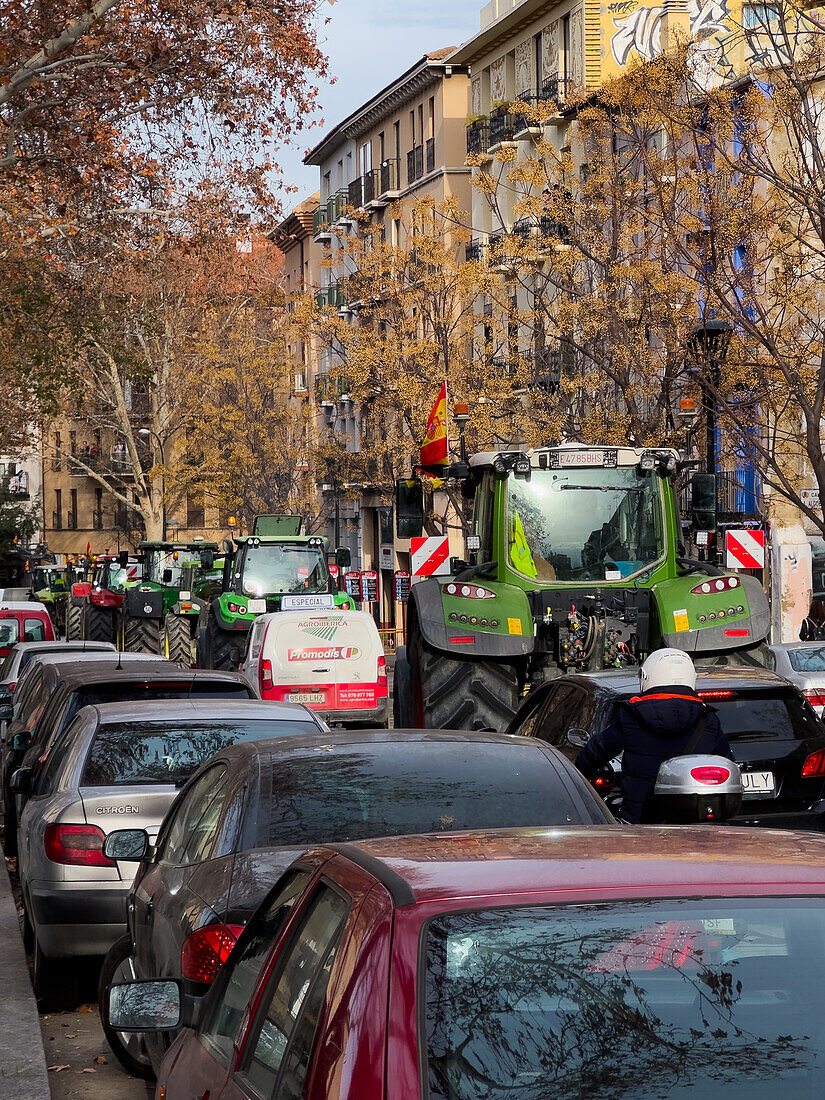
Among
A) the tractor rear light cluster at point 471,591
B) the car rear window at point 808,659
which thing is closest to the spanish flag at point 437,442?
the car rear window at point 808,659

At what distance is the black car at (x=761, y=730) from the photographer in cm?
1031

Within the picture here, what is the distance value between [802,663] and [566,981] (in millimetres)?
19172

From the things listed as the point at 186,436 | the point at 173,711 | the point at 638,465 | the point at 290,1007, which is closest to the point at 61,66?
the point at 638,465

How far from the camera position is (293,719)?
356 inches

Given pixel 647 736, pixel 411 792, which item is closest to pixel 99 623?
pixel 647 736

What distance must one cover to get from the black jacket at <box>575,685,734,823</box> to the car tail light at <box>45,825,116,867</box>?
236cm

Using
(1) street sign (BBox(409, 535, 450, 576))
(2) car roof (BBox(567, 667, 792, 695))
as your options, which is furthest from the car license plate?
(1) street sign (BBox(409, 535, 450, 576))

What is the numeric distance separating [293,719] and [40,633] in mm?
23337

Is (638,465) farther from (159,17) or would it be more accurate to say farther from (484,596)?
(159,17)

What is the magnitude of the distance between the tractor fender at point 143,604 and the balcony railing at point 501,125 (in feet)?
62.5

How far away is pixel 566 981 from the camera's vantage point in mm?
3127

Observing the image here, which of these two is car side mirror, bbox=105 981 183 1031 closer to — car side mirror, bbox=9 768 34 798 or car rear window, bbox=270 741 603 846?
car rear window, bbox=270 741 603 846

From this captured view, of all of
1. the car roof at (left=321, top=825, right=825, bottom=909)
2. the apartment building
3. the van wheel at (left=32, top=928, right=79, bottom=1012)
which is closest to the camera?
the car roof at (left=321, top=825, right=825, bottom=909)

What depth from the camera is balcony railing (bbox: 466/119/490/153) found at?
5266cm
